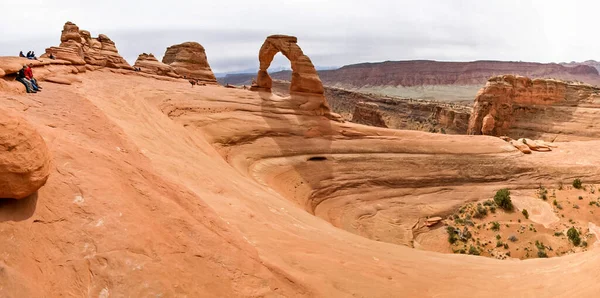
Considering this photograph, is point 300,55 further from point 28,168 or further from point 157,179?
point 28,168

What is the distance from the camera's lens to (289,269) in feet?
17.8

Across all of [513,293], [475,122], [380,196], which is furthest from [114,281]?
[475,122]

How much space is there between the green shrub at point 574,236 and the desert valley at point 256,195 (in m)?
0.13

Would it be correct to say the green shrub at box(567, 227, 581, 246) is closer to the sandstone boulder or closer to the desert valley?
the desert valley

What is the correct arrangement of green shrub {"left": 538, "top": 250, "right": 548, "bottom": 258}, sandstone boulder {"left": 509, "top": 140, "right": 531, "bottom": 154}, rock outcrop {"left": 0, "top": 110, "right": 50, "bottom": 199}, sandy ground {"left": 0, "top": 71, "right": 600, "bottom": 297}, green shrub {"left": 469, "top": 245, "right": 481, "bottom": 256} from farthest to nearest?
sandstone boulder {"left": 509, "top": 140, "right": 531, "bottom": 154}
green shrub {"left": 469, "top": 245, "right": 481, "bottom": 256}
green shrub {"left": 538, "top": 250, "right": 548, "bottom": 258}
sandy ground {"left": 0, "top": 71, "right": 600, "bottom": 297}
rock outcrop {"left": 0, "top": 110, "right": 50, "bottom": 199}

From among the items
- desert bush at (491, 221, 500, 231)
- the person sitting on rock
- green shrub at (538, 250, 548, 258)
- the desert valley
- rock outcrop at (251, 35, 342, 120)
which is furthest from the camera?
rock outcrop at (251, 35, 342, 120)

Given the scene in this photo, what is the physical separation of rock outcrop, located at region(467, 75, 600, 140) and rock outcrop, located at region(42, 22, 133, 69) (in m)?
43.1

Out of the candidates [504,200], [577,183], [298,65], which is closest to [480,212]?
[504,200]

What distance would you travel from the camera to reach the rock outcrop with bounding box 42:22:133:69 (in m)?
20.6

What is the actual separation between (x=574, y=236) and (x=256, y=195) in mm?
16196

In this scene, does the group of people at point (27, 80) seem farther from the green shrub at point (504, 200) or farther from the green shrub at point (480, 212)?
the green shrub at point (504, 200)

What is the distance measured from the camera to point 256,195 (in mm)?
9297

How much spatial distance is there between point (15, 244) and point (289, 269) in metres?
3.48

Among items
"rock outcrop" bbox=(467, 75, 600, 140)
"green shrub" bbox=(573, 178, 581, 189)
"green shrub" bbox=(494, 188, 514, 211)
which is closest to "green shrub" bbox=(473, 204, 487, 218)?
"green shrub" bbox=(494, 188, 514, 211)
